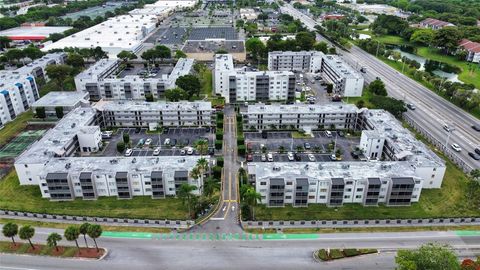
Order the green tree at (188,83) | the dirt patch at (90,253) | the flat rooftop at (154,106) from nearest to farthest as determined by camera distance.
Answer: the dirt patch at (90,253) → the flat rooftop at (154,106) → the green tree at (188,83)

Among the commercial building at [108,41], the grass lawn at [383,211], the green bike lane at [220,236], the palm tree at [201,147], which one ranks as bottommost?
the grass lawn at [383,211]

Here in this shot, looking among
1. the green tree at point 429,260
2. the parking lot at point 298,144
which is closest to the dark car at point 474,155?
the parking lot at point 298,144

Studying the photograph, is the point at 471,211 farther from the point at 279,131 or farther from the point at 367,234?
the point at 279,131

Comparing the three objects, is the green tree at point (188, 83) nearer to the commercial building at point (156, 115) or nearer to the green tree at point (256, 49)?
the commercial building at point (156, 115)

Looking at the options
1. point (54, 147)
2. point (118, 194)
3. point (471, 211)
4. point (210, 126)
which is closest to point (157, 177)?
point (118, 194)

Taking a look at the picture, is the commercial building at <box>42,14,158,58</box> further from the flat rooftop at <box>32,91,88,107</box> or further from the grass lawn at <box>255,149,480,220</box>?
the grass lawn at <box>255,149,480,220</box>

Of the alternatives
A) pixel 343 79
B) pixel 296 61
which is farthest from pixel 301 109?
pixel 296 61

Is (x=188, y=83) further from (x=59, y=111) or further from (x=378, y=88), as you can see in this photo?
(x=378, y=88)
